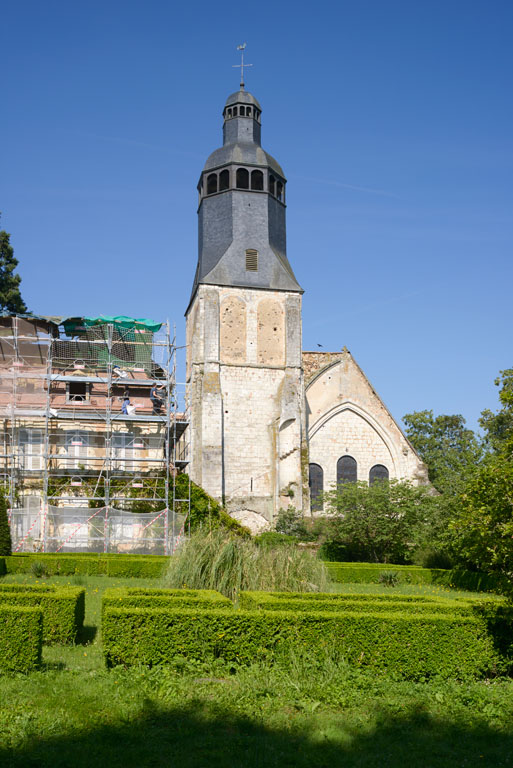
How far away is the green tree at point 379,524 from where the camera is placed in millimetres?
25625

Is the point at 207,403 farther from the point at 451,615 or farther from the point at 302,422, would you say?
the point at 451,615

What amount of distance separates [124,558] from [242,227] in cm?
1873

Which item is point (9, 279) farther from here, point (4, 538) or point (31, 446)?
point (4, 538)

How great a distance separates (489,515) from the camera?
41.5 feet

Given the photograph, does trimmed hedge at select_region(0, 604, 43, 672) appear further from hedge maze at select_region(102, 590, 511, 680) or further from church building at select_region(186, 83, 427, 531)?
church building at select_region(186, 83, 427, 531)

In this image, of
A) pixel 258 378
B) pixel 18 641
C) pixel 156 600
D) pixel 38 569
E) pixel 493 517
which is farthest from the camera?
pixel 258 378

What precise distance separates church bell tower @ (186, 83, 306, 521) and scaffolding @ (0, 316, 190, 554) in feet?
5.87

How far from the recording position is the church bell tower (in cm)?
3216

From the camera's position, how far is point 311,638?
357 inches

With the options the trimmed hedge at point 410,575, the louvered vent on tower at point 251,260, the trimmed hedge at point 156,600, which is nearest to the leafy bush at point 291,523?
the trimmed hedge at point 410,575

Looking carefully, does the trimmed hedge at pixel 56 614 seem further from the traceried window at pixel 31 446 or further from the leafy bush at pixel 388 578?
the traceried window at pixel 31 446

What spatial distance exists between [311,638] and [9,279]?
110ft

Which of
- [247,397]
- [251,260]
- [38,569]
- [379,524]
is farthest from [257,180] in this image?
[38,569]

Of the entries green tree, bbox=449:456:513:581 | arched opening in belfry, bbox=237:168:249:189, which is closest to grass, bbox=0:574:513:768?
green tree, bbox=449:456:513:581
